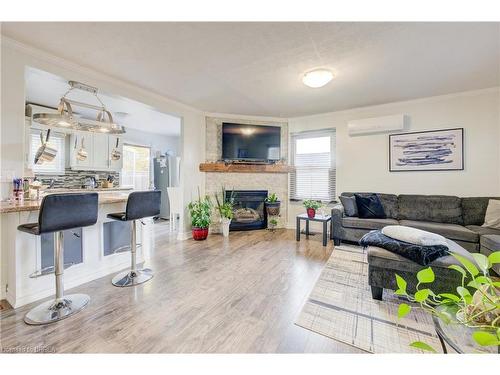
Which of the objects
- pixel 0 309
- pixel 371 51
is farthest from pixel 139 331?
pixel 371 51

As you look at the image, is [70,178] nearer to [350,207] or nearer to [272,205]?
[272,205]

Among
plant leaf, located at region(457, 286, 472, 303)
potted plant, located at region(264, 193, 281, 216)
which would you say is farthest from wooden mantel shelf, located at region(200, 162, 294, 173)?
plant leaf, located at region(457, 286, 472, 303)

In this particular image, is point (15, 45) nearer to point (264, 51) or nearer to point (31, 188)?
point (31, 188)

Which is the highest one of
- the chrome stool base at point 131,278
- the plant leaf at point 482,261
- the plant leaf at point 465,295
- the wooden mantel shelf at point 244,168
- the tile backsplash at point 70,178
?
the wooden mantel shelf at point 244,168

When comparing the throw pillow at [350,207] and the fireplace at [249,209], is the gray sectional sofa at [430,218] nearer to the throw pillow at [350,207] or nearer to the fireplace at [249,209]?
the throw pillow at [350,207]

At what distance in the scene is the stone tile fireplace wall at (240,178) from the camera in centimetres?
460

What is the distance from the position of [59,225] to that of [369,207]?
A: 3869mm

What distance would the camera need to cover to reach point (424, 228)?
302cm

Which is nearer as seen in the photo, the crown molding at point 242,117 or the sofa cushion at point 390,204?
the sofa cushion at point 390,204

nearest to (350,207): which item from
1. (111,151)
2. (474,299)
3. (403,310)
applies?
(474,299)

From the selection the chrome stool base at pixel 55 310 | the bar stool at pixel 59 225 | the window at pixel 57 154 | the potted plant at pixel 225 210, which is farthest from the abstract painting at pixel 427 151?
the window at pixel 57 154

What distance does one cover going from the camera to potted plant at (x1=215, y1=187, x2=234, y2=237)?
4312 millimetres

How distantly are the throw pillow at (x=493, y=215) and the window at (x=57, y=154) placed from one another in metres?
7.01
